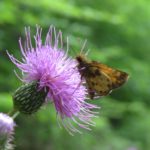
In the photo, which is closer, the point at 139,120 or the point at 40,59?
the point at 40,59

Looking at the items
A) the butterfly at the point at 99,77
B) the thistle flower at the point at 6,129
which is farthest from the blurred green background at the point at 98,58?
the thistle flower at the point at 6,129

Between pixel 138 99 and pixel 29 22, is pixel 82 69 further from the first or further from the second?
pixel 138 99

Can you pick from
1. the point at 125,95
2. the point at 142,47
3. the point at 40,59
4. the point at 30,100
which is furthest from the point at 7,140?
the point at 142,47

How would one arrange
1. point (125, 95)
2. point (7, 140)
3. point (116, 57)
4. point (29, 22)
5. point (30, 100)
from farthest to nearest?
point (125, 95), point (116, 57), point (29, 22), point (30, 100), point (7, 140)

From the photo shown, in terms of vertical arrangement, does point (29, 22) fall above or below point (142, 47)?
above

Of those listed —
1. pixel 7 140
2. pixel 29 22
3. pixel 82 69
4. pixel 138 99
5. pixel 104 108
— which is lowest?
pixel 138 99

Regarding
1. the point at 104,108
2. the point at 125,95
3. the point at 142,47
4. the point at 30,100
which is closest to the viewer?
the point at 30,100
